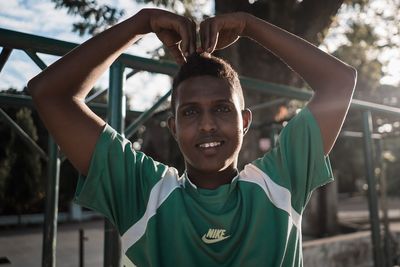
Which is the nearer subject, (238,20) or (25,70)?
(238,20)

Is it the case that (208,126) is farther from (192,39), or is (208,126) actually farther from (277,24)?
(277,24)

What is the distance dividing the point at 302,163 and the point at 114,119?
86 cm


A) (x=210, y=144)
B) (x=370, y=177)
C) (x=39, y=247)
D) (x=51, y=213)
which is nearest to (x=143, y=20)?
(x=210, y=144)

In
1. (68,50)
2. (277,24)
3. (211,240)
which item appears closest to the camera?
(211,240)

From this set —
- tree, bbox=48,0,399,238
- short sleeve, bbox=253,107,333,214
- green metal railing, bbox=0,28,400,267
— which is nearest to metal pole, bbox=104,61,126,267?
→ green metal railing, bbox=0,28,400,267

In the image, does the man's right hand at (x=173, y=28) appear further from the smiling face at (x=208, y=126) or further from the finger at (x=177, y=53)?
the smiling face at (x=208, y=126)

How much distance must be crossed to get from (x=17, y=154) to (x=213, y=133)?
3.90 meters

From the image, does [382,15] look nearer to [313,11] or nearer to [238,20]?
[313,11]

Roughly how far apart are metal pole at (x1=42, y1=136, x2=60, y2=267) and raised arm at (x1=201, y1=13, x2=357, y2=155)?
135 centimetres

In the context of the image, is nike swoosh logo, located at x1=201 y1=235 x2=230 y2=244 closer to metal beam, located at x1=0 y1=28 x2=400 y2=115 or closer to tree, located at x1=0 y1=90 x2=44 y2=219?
metal beam, located at x1=0 y1=28 x2=400 y2=115

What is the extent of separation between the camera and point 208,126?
49.7 inches

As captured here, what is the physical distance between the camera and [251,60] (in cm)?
573

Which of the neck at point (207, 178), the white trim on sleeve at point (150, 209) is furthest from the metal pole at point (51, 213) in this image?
the neck at point (207, 178)

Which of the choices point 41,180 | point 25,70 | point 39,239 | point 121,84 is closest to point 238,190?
point 121,84
